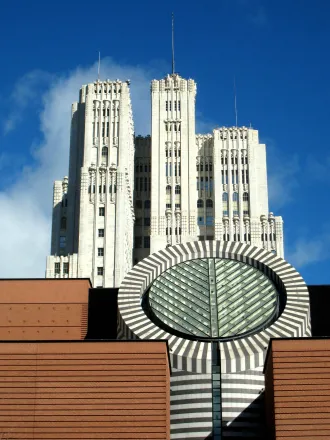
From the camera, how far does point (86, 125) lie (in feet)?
543

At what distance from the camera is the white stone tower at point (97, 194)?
152 m

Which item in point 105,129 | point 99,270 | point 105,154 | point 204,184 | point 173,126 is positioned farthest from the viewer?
point 173,126

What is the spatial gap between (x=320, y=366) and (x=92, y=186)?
3785 inches

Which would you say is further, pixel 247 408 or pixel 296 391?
pixel 247 408

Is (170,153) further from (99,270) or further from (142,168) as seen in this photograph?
(99,270)

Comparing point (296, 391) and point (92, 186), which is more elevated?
point (92, 186)

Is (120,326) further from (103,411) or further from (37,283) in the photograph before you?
(103,411)

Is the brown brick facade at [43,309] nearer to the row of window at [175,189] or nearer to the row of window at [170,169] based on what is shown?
the row of window at [175,189]

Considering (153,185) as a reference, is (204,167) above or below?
above

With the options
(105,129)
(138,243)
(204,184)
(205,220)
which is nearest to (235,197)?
(204,184)

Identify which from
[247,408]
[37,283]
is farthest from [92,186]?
[247,408]

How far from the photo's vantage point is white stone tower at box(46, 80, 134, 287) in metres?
152

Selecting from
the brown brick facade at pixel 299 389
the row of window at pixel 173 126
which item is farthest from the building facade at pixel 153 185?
the brown brick facade at pixel 299 389

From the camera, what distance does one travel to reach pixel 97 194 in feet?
517
